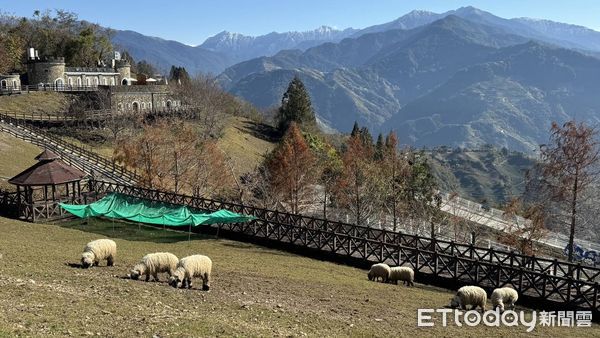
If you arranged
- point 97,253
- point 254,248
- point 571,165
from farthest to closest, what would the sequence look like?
point 571,165
point 254,248
point 97,253

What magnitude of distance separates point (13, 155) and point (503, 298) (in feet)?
149

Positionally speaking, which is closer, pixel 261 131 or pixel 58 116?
pixel 58 116

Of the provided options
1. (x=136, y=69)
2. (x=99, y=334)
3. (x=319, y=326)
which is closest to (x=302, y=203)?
(x=319, y=326)

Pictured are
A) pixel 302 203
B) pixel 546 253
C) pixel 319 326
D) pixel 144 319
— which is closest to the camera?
pixel 144 319

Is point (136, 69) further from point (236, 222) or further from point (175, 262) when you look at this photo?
point (175, 262)

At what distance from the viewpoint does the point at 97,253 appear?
19.8m

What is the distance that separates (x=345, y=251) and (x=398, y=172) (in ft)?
77.1

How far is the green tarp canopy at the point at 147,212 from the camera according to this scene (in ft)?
99.2

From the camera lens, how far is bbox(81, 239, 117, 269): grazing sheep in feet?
63.5

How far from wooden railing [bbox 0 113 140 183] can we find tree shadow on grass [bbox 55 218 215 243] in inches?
617

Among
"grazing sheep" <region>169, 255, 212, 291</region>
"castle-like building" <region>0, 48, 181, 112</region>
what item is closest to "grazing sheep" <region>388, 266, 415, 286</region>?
"grazing sheep" <region>169, 255, 212, 291</region>

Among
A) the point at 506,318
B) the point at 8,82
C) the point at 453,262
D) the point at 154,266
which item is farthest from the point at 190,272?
the point at 8,82

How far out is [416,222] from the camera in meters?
51.4

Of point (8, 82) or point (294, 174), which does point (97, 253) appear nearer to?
point (294, 174)
